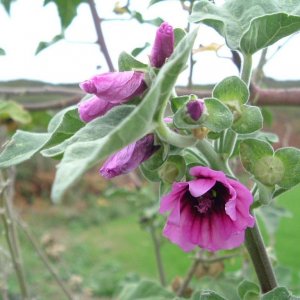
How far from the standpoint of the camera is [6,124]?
1140 millimetres

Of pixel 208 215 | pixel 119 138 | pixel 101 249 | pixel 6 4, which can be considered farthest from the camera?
pixel 101 249

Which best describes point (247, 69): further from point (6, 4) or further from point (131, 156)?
point (6, 4)

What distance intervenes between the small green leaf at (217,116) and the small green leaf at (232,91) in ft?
0.11

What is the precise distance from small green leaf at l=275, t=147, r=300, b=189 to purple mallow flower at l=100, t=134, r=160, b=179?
4.5 inches

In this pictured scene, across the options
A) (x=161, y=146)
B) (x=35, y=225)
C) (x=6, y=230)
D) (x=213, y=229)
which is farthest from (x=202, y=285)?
(x=35, y=225)

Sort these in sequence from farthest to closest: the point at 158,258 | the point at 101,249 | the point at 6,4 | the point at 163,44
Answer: the point at 101,249, the point at 158,258, the point at 6,4, the point at 163,44

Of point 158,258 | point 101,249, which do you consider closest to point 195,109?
point 158,258

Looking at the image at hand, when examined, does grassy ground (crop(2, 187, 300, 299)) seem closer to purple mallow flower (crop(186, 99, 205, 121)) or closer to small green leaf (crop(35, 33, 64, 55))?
small green leaf (crop(35, 33, 64, 55))

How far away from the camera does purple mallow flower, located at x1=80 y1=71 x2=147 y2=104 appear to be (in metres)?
0.39

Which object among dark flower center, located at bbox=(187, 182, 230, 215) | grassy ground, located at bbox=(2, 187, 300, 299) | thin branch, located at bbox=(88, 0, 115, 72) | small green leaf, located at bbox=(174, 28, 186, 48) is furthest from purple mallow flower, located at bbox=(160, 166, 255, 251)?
grassy ground, located at bbox=(2, 187, 300, 299)

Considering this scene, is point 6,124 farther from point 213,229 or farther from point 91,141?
point 91,141

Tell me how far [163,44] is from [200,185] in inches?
4.3

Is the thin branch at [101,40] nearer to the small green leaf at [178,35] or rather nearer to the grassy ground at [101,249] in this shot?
the small green leaf at [178,35]

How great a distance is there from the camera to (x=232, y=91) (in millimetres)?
446
